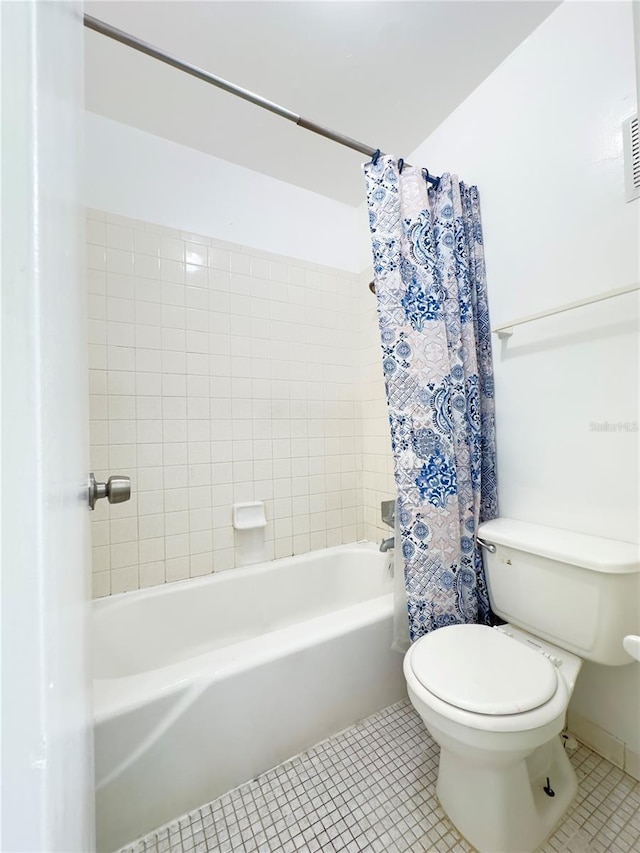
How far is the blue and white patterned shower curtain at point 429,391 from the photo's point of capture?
1210 millimetres

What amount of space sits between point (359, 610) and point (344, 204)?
7.16 feet

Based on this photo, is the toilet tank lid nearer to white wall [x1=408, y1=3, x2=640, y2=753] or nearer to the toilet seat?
white wall [x1=408, y1=3, x2=640, y2=753]

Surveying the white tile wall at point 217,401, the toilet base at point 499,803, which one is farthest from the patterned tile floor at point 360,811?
the white tile wall at point 217,401

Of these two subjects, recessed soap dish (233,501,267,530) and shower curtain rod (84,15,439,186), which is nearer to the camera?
shower curtain rod (84,15,439,186)

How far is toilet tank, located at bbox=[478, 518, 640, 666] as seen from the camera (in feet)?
3.04

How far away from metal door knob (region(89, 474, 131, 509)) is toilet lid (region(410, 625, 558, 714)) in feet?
2.79

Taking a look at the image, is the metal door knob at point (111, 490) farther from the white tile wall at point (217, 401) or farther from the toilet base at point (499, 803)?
the toilet base at point (499, 803)

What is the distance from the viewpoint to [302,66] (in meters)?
1.31

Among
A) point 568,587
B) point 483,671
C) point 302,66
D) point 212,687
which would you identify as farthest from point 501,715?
point 302,66

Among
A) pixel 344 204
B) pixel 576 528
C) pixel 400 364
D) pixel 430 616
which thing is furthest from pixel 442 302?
pixel 344 204

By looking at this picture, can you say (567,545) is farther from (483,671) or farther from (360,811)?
(360,811)

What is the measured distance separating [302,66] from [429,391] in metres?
1.30

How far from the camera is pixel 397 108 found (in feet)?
4.95

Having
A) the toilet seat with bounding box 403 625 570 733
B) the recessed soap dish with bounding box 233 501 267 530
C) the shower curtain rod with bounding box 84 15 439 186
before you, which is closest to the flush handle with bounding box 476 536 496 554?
the toilet seat with bounding box 403 625 570 733
